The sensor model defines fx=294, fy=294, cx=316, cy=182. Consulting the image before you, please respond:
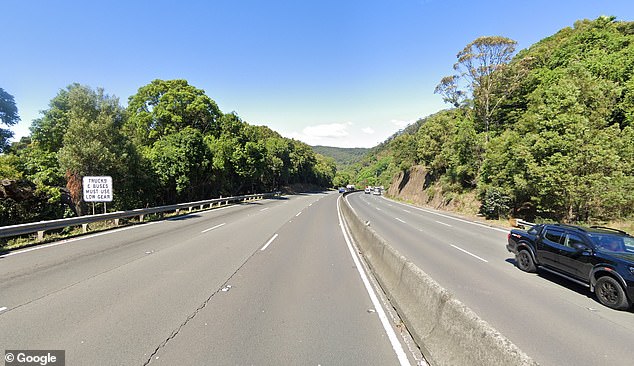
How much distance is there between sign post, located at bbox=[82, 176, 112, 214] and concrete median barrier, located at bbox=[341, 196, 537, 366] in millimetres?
16163

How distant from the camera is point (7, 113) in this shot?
33562mm

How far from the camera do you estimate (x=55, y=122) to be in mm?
26141

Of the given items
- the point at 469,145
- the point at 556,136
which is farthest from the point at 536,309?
the point at 469,145

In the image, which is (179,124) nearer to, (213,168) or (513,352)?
(213,168)

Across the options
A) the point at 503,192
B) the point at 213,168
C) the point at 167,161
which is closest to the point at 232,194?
the point at 213,168

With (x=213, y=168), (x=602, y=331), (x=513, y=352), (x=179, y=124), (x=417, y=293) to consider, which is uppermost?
(x=179, y=124)

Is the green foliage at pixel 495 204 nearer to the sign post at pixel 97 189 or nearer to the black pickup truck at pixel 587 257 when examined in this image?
the black pickup truck at pixel 587 257

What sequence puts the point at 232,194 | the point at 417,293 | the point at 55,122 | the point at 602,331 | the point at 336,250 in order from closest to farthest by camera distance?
1. the point at 417,293
2. the point at 602,331
3. the point at 336,250
4. the point at 55,122
5. the point at 232,194

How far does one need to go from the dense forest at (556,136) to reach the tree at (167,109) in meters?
31.3

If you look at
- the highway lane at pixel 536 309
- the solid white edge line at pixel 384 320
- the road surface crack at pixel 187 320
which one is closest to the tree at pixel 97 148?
the road surface crack at pixel 187 320

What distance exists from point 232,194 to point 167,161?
22.7m

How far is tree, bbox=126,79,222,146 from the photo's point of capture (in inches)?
1357

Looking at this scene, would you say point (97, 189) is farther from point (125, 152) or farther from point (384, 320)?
point (384, 320)

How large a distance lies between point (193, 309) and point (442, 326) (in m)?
3.97
